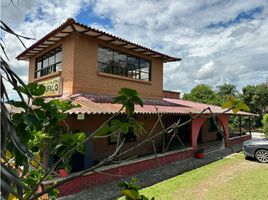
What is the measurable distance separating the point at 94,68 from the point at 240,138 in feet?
53.6

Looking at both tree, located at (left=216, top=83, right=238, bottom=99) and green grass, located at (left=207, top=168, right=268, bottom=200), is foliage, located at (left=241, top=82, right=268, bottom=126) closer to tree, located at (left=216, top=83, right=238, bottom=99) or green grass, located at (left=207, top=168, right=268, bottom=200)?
tree, located at (left=216, top=83, right=238, bottom=99)

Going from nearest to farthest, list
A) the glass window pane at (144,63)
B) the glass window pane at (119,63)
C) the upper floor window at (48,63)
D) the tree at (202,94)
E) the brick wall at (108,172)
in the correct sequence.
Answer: the brick wall at (108,172) → the upper floor window at (48,63) → the glass window pane at (119,63) → the glass window pane at (144,63) → the tree at (202,94)

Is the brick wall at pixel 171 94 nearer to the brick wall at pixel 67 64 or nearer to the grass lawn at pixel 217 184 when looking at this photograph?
the grass lawn at pixel 217 184

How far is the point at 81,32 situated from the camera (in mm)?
12305

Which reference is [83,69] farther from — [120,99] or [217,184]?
[120,99]

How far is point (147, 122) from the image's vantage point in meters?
15.8

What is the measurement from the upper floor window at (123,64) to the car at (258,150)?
7405 millimetres

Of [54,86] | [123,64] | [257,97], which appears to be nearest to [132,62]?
[123,64]

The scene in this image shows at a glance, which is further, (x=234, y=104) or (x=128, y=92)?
(x=128, y=92)

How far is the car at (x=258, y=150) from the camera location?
1450cm

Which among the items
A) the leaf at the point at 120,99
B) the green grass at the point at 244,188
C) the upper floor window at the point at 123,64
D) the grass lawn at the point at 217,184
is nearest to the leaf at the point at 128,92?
the leaf at the point at 120,99

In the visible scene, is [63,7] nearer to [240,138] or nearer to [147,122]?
[147,122]

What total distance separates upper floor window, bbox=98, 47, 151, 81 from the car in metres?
7.40

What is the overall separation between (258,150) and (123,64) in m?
9.40
